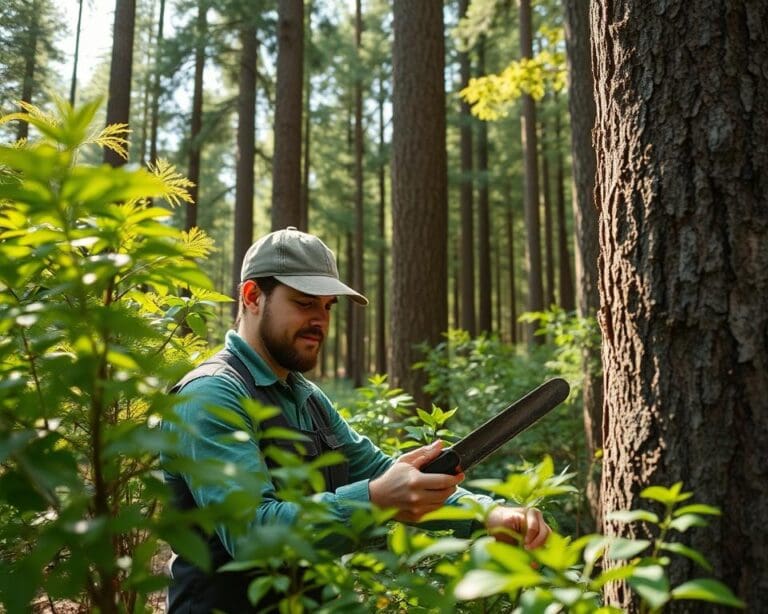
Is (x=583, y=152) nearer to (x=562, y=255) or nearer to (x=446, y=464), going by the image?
(x=446, y=464)

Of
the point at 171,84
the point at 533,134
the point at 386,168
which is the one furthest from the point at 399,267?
the point at 386,168

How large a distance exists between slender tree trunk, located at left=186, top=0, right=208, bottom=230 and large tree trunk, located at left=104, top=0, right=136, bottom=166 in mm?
4916

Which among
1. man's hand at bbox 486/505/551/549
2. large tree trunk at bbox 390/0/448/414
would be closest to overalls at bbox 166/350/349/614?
man's hand at bbox 486/505/551/549

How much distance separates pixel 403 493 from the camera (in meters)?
1.90

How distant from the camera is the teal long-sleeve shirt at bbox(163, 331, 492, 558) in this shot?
183cm

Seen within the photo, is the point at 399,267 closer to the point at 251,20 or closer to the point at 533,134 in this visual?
the point at 533,134

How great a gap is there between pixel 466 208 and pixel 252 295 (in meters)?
15.9

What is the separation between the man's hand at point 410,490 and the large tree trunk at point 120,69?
29.9 ft

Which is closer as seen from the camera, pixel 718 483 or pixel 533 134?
pixel 718 483

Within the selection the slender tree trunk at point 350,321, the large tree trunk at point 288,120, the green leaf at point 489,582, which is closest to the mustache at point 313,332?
the green leaf at point 489,582

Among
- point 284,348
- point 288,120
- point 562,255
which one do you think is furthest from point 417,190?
point 562,255

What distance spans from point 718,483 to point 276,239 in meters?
1.96

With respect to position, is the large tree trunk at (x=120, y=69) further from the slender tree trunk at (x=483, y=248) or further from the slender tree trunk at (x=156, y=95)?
the slender tree trunk at (x=483, y=248)

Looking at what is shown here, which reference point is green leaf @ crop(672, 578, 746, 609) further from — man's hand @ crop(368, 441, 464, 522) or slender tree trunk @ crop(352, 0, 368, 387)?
slender tree trunk @ crop(352, 0, 368, 387)
